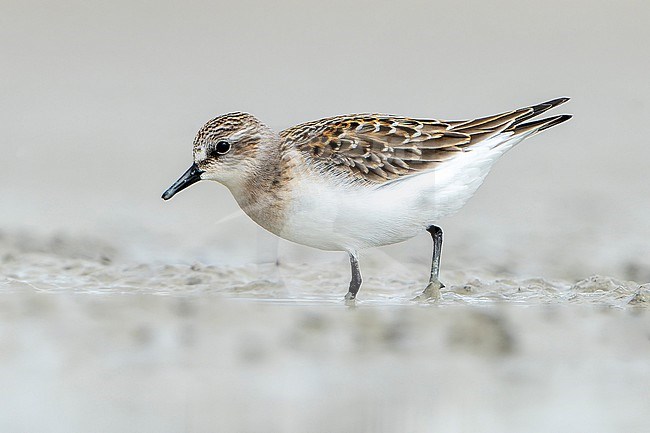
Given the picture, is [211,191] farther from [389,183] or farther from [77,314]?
[77,314]

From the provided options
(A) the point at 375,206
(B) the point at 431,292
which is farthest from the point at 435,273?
(A) the point at 375,206

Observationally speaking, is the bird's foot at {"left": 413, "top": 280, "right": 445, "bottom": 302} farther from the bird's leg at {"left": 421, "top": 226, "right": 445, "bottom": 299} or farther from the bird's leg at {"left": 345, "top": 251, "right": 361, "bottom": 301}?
the bird's leg at {"left": 345, "top": 251, "right": 361, "bottom": 301}

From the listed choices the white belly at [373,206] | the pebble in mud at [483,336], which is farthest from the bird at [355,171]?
the pebble in mud at [483,336]

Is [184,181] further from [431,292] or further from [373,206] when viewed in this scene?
[431,292]

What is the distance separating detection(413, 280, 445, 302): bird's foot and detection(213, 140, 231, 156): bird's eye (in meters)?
1.15

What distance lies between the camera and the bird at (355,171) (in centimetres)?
596

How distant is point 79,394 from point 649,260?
3.44 m

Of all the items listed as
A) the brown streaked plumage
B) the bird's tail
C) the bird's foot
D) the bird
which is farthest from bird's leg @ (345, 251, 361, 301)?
the bird's tail

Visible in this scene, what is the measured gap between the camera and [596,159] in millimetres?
8672

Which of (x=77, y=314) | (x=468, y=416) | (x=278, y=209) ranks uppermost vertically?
(x=278, y=209)

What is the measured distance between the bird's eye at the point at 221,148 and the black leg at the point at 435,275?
1056 mm

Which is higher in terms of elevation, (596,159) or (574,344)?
(596,159)

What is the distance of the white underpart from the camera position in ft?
19.5

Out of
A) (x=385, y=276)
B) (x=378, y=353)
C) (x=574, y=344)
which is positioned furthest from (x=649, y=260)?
(x=378, y=353)
